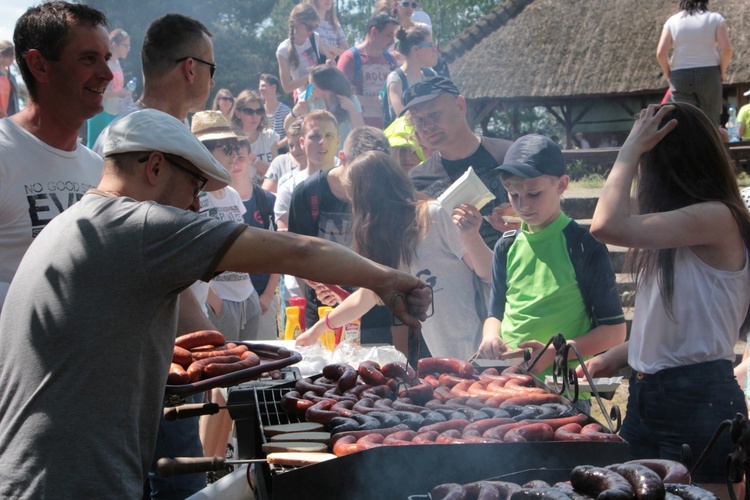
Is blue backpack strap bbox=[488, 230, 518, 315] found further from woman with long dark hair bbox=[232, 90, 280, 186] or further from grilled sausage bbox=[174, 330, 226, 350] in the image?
woman with long dark hair bbox=[232, 90, 280, 186]

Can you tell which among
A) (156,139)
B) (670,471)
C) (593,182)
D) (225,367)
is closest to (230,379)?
(225,367)

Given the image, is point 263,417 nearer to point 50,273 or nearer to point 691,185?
point 50,273

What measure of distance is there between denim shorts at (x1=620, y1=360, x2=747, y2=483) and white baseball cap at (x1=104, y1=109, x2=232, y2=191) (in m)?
1.97

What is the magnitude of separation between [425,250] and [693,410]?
2.05m

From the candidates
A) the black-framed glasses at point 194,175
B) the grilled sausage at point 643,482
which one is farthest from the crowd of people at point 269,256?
the grilled sausage at point 643,482

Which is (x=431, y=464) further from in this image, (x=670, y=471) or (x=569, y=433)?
(x=670, y=471)

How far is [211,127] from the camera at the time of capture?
6074 mm

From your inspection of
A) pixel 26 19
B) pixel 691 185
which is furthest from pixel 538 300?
pixel 26 19

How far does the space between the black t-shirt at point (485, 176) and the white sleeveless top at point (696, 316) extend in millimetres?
2097

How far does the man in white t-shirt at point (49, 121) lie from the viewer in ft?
11.3

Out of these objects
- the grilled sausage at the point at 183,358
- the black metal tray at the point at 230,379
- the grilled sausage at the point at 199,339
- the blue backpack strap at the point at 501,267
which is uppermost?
the blue backpack strap at the point at 501,267

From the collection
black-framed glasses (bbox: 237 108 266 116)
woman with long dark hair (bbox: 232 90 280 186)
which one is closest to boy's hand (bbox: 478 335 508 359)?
woman with long dark hair (bbox: 232 90 280 186)

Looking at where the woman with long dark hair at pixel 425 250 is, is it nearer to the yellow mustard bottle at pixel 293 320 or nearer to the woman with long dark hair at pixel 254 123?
the yellow mustard bottle at pixel 293 320

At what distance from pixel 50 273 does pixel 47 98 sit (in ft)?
5.14
